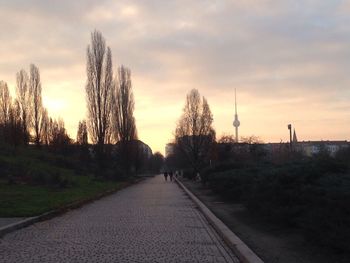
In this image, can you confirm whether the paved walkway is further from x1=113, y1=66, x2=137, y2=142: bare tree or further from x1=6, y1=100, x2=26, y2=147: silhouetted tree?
x1=113, y1=66, x2=137, y2=142: bare tree

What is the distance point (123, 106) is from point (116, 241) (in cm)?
5206

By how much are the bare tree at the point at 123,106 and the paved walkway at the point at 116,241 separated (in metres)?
44.5

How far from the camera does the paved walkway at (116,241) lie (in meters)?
10.4

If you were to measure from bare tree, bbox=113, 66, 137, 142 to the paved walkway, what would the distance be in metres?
44.5

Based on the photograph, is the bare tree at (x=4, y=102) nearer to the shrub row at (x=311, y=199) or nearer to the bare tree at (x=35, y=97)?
the bare tree at (x=35, y=97)

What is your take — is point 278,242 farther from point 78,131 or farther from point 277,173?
point 78,131

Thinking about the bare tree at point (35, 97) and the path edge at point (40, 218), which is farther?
the bare tree at point (35, 97)

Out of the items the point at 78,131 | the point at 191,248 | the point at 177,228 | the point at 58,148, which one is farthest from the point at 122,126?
the point at 191,248

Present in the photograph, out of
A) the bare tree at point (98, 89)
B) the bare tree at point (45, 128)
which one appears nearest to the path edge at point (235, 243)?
the bare tree at point (98, 89)

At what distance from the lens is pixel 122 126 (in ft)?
213

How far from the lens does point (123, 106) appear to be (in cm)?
6419

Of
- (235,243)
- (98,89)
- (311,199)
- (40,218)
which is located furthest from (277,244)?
(98,89)

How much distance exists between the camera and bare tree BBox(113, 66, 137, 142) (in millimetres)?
63312

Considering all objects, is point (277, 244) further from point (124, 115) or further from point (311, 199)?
point (124, 115)
